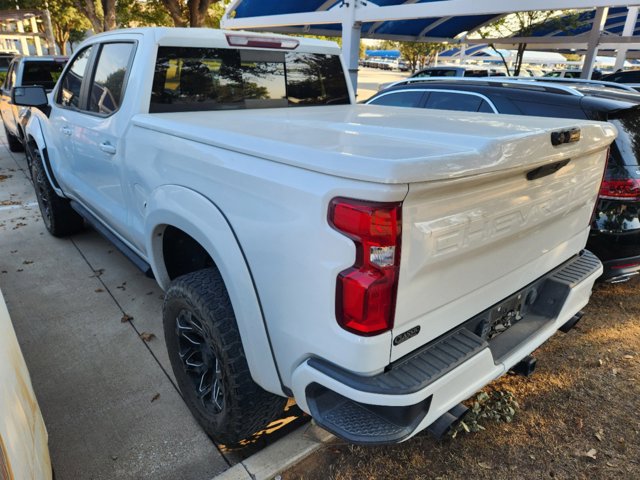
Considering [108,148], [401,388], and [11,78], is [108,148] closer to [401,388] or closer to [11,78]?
[401,388]

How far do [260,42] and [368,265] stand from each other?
2.45 meters

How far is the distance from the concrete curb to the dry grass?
0.15ft

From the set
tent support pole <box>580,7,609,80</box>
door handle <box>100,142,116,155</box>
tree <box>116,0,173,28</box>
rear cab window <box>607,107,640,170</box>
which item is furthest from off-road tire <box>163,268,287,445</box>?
tree <box>116,0,173,28</box>

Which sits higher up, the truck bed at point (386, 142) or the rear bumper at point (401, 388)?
the truck bed at point (386, 142)

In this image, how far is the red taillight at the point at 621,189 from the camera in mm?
3342

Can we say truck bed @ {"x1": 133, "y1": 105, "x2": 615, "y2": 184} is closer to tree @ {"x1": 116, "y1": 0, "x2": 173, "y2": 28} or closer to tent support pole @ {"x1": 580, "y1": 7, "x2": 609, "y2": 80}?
tent support pole @ {"x1": 580, "y1": 7, "x2": 609, "y2": 80}

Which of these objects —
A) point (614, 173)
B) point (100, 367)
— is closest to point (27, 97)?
point (100, 367)

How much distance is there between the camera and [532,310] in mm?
2459

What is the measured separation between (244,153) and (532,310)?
174 centimetres

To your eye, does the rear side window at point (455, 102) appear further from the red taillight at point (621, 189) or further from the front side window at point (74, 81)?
the front side window at point (74, 81)

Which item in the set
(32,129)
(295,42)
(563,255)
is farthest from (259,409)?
(32,129)

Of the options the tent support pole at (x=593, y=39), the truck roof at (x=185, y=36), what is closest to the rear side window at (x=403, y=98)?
the truck roof at (x=185, y=36)

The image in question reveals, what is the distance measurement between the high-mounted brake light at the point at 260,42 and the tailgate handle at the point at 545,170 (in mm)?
2240

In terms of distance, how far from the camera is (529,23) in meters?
14.6
